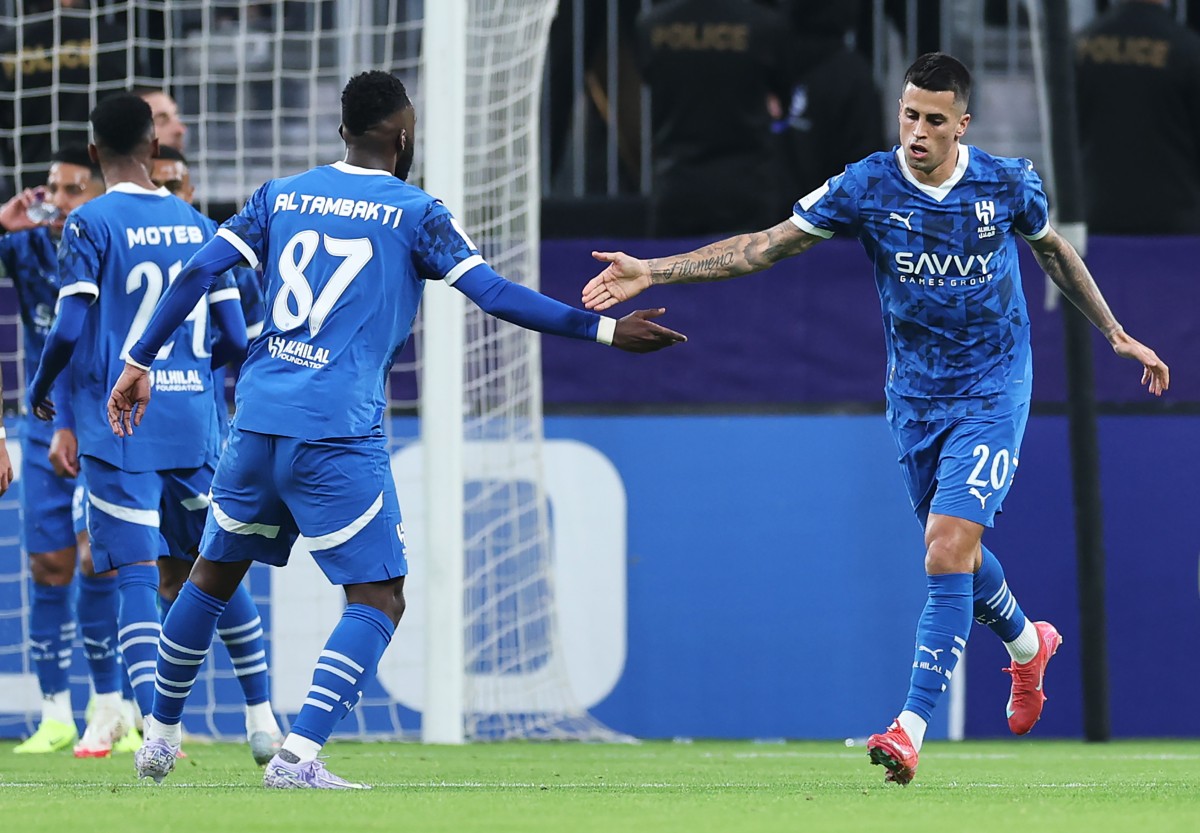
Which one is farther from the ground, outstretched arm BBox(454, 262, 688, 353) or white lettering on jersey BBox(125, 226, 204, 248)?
white lettering on jersey BBox(125, 226, 204, 248)

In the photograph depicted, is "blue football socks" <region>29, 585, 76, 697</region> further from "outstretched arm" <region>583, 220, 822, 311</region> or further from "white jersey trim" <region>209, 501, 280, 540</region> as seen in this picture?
"outstretched arm" <region>583, 220, 822, 311</region>

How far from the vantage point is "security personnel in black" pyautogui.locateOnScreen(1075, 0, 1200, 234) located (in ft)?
32.4

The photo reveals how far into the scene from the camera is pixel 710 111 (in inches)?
375

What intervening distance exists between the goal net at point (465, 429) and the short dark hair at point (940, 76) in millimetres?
3229

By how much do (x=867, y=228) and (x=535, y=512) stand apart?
347 centimetres

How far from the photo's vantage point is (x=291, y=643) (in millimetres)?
9266

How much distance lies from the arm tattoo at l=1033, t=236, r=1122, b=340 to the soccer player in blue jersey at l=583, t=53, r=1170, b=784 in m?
0.01

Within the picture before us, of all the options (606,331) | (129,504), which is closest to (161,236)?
(129,504)

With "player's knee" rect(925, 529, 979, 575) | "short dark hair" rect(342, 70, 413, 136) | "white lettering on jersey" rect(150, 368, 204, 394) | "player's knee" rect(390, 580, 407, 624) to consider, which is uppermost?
"short dark hair" rect(342, 70, 413, 136)

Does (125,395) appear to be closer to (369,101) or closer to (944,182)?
(369,101)

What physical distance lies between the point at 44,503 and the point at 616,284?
359 cm

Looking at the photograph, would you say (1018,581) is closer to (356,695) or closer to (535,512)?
Answer: (535,512)

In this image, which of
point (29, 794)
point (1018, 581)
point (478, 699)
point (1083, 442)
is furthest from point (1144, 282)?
point (29, 794)

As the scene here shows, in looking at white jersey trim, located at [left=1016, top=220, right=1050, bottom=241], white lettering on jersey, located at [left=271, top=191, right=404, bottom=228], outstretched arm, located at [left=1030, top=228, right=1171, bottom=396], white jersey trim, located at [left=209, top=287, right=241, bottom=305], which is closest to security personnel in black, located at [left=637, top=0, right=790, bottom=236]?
white jersey trim, located at [left=209, top=287, right=241, bottom=305]
